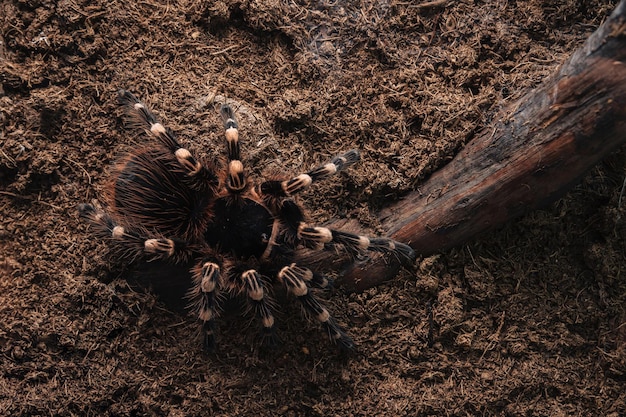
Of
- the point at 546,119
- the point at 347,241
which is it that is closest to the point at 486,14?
the point at 546,119

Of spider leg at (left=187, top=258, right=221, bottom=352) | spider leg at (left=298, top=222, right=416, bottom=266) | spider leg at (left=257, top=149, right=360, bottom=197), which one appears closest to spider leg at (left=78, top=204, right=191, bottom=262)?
spider leg at (left=187, top=258, right=221, bottom=352)

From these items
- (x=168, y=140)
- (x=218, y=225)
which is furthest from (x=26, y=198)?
(x=218, y=225)

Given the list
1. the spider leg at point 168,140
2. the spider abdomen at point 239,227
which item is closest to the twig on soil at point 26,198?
the spider leg at point 168,140

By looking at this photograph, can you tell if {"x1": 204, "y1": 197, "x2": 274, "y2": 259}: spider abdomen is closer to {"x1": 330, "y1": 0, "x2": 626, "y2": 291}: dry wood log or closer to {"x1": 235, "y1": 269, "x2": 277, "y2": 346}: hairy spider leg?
{"x1": 235, "y1": 269, "x2": 277, "y2": 346}: hairy spider leg

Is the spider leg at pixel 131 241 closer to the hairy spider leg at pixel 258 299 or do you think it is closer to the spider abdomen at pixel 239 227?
the spider abdomen at pixel 239 227

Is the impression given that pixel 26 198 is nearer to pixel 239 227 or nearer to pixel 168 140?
pixel 168 140

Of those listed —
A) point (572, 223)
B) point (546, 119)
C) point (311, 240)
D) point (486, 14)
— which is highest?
point (486, 14)

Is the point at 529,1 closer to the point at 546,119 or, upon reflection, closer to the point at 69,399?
the point at 546,119
